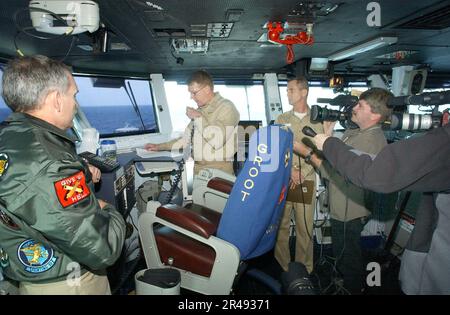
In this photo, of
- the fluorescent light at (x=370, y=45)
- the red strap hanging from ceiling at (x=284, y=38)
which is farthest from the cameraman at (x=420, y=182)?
the fluorescent light at (x=370, y=45)

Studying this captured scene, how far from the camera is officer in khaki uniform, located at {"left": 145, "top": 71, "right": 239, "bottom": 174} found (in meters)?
2.38

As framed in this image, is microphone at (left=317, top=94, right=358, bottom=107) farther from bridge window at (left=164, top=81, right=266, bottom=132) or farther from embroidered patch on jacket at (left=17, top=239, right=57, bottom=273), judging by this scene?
bridge window at (left=164, top=81, right=266, bottom=132)

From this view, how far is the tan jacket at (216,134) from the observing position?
7.80 ft

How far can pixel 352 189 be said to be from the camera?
1.91m

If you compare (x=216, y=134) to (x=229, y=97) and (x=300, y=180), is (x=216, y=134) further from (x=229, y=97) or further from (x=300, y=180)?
(x=229, y=97)

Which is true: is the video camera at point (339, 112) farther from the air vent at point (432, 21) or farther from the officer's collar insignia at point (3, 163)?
the officer's collar insignia at point (3, 163)

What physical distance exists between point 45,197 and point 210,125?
170 cm

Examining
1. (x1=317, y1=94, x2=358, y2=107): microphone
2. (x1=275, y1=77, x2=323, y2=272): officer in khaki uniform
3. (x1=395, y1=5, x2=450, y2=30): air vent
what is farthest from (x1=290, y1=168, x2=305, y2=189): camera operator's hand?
(x1=395, y1=5, x2=450, y2=30): air vent

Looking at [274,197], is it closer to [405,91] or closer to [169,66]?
[169,66]

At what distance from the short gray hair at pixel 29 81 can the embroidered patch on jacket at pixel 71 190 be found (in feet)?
1.02

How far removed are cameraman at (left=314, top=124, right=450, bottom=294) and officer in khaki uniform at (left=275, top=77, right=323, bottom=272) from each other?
109 cm

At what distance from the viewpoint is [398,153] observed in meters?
1.04

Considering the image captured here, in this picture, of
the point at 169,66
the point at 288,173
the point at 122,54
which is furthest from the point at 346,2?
the point at 169,66

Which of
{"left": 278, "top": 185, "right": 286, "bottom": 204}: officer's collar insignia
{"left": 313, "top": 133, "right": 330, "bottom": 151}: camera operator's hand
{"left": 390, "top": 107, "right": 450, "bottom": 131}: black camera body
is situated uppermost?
{"left": 390, "top": 107, "right": 450, "bottom": 131}: black camera body
